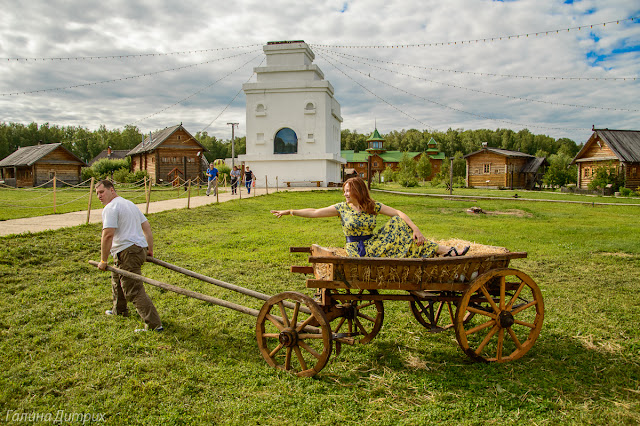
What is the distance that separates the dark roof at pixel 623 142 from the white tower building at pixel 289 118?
2553cm

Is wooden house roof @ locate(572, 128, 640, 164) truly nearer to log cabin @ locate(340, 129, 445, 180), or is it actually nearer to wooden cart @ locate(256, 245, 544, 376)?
wooden cart @ locate(256, 245, 544, 376)

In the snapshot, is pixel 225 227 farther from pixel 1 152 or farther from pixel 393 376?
pixel 1 152

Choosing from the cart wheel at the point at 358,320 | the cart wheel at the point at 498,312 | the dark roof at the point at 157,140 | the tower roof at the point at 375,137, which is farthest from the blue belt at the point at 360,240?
A: the tower roof at the point at 375,137

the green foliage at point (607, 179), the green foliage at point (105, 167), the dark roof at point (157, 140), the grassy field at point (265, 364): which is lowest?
the grassy field at point (265, 364)

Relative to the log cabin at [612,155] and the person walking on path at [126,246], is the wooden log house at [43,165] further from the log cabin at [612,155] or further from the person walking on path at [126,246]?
the log cabin at [612,155]

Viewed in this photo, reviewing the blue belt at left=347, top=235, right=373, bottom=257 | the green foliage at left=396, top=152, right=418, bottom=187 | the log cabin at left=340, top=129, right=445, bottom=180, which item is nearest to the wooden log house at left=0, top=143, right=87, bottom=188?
the green foliage at left=396, top=152, right=418, bottom=187

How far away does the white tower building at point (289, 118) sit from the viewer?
31531 mm

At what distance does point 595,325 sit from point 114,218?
6.12 metres

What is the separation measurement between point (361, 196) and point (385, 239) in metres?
0.52

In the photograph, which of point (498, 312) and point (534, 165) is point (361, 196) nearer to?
point (498, 312)

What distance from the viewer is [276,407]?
12.1ft

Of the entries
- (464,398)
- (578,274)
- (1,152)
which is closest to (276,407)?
(464,398)

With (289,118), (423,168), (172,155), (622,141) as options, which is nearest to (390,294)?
(289,118)

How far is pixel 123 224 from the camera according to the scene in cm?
547
